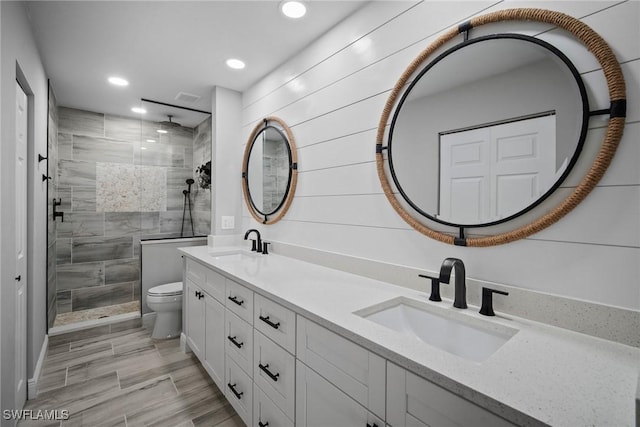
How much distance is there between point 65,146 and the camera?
350 cm

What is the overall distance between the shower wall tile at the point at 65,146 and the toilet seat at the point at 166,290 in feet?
6.47

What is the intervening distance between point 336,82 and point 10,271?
81.2 inches

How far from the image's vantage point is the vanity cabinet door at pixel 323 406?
941 millimetres

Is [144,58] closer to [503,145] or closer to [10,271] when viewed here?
[10,271]

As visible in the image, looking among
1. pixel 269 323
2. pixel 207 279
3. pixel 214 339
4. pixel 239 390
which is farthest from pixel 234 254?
pixel 269 323

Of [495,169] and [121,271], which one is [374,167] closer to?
[495,169]

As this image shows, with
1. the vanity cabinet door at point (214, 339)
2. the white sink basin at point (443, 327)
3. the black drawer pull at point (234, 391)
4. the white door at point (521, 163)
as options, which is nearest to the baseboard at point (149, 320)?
the vanity cabinet door at point (214, 339)

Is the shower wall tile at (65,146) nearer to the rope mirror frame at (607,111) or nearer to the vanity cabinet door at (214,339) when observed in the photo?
the vanity cabinet door at (214,339)

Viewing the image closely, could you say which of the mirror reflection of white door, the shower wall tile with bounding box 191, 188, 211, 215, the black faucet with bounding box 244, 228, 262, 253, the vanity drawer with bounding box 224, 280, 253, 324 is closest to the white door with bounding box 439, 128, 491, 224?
the mirror reflection of white door

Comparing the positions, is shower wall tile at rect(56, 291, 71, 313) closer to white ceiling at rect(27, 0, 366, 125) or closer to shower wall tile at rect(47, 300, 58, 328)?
shower wall tile at rect(47, 300, 58, 328)

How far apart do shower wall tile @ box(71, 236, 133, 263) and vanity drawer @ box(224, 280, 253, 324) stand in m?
2.74

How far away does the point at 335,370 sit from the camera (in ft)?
3.35

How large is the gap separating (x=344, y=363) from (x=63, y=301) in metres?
4.00

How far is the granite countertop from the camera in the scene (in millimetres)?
613
